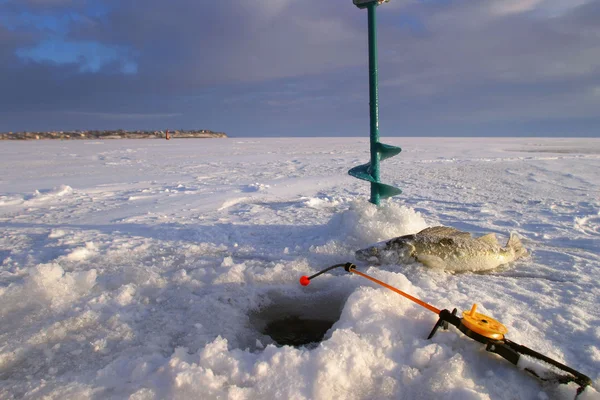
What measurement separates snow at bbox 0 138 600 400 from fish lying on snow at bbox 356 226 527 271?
5.2 inches

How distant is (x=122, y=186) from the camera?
839 cm

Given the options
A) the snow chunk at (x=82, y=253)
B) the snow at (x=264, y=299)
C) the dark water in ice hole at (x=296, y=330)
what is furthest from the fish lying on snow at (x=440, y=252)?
the snow chunk at (x=82, y=253)

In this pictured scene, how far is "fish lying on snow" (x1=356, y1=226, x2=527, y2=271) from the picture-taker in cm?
372

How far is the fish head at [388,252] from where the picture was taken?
12.3 feet

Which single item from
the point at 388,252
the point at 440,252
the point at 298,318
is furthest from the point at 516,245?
the point at 298,318

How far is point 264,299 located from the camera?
127 inches

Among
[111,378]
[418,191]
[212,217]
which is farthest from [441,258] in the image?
[418,191]

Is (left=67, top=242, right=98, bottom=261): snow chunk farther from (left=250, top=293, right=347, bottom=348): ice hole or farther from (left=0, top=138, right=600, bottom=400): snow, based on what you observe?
(left=250, top=293, right=347, bottom=348): ice hole

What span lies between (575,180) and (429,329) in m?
8.06

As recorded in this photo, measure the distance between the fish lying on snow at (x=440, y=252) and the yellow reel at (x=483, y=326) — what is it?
139cm

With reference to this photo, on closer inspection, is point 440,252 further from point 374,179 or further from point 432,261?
point 374,179

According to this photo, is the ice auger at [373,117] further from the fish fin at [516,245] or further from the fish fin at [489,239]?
the fish fin at [516,245]

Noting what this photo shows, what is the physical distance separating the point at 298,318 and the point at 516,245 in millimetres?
2495

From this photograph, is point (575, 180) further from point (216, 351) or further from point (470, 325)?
point (216, 351)
